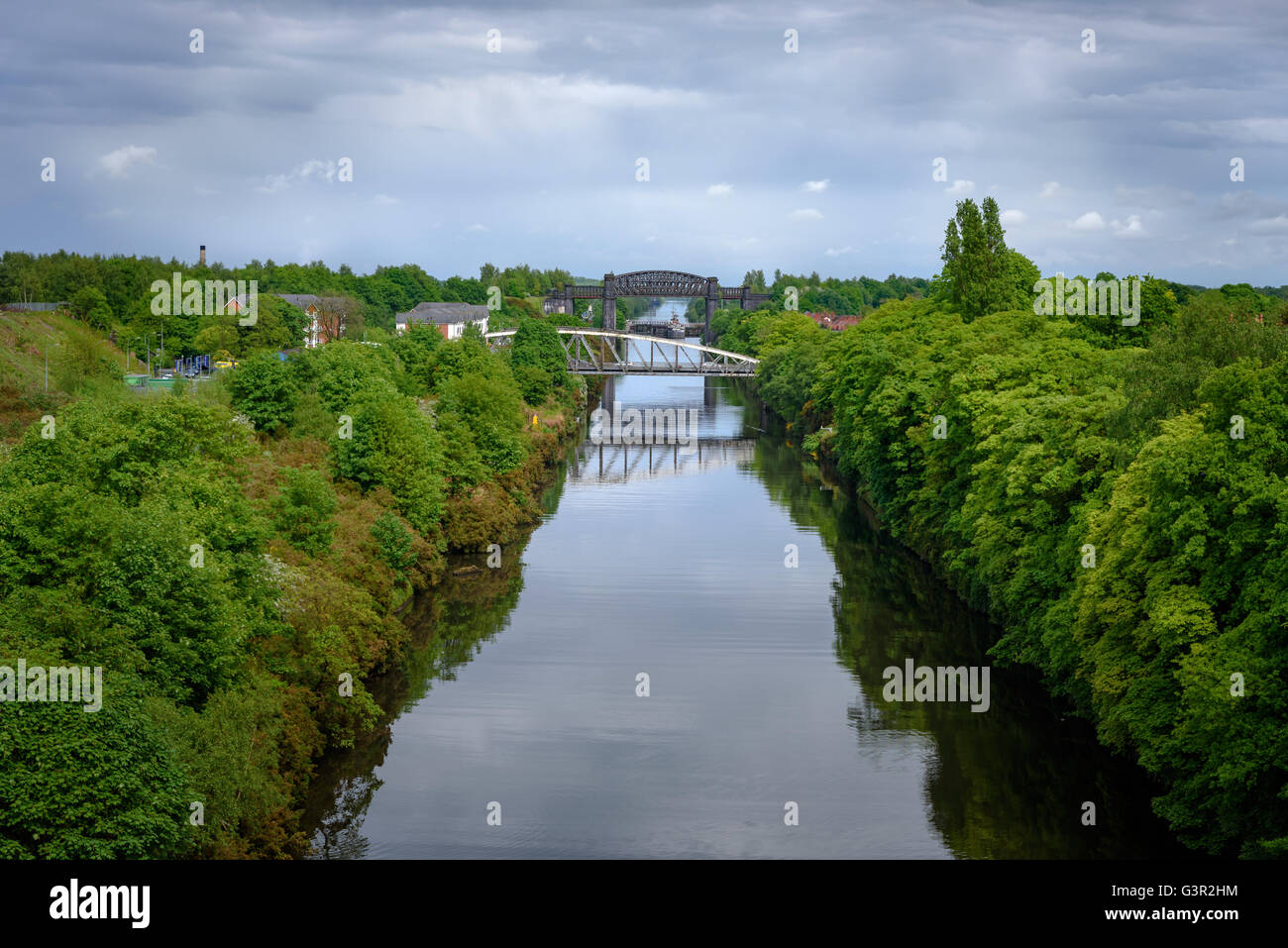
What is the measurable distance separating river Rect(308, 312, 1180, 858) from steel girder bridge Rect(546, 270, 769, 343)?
388ft

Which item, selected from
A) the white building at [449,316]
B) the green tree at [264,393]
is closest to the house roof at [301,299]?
the white building at [449,316]

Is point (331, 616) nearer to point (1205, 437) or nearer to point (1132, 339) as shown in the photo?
point (1205, 437)

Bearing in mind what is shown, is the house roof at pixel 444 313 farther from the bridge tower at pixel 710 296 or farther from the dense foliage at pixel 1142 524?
the dense foliage at pixel 1142 524

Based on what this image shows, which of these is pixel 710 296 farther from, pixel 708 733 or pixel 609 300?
pixel 708 733

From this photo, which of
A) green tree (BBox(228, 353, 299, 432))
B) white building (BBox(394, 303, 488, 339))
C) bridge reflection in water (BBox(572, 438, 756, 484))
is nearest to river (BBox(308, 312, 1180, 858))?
green tree (BBox(228, 353, 299, 432))

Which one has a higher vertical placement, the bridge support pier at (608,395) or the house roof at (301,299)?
the house roof at (301,299)

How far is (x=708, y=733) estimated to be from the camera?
3278 cm

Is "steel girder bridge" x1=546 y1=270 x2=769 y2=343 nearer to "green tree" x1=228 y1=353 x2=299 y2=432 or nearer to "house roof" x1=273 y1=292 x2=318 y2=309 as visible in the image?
"house roof" x1=273 y1=292 x2=318 y2=309

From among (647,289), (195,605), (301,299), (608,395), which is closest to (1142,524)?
(195,605)

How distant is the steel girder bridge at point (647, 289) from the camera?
17150cm

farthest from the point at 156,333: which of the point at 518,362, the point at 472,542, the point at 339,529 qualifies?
the point at 339,529

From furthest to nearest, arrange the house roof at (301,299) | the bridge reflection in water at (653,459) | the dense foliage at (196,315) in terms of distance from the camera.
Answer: the house roof at (301,299), the dense foliage at (196,315), the bridge reflection in water at (653,459)

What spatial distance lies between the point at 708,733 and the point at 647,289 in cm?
14543

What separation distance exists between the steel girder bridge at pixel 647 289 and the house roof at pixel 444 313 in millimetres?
11411
